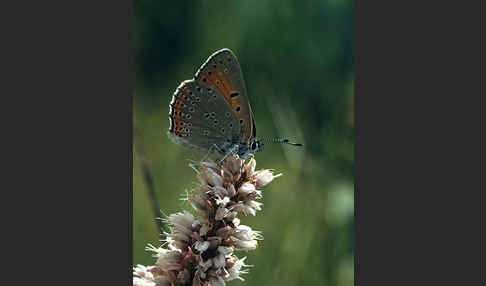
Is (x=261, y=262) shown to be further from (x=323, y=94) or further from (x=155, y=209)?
(x=323, y=94)

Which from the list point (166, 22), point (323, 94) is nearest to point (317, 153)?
point (323, 94)

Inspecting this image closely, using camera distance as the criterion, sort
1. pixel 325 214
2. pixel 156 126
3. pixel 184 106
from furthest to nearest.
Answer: pixel 325 214
pixel 156 126
pixel 184 106

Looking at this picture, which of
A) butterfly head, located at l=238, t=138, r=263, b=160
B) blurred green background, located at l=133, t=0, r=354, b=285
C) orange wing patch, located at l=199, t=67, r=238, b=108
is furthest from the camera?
blurred green background, located at l=133, t=0, r=354, b=285

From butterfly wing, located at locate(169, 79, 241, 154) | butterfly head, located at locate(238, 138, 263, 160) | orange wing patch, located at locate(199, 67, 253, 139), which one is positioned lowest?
butterfly head, located at locate(238, 138, 263, 160)

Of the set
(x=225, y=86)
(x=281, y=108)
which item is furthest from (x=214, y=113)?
(x=281, y=108)

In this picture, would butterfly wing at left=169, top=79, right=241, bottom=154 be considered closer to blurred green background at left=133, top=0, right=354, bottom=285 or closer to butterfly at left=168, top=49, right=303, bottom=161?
butterfly at left=168, top=49, right=303, bottom=161

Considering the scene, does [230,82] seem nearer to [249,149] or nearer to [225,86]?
[225,86]

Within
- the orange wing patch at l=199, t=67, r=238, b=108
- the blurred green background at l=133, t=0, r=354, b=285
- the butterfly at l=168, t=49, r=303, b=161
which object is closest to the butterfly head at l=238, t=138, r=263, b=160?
the butterfly at l=168, t=49, r=303, b=161
